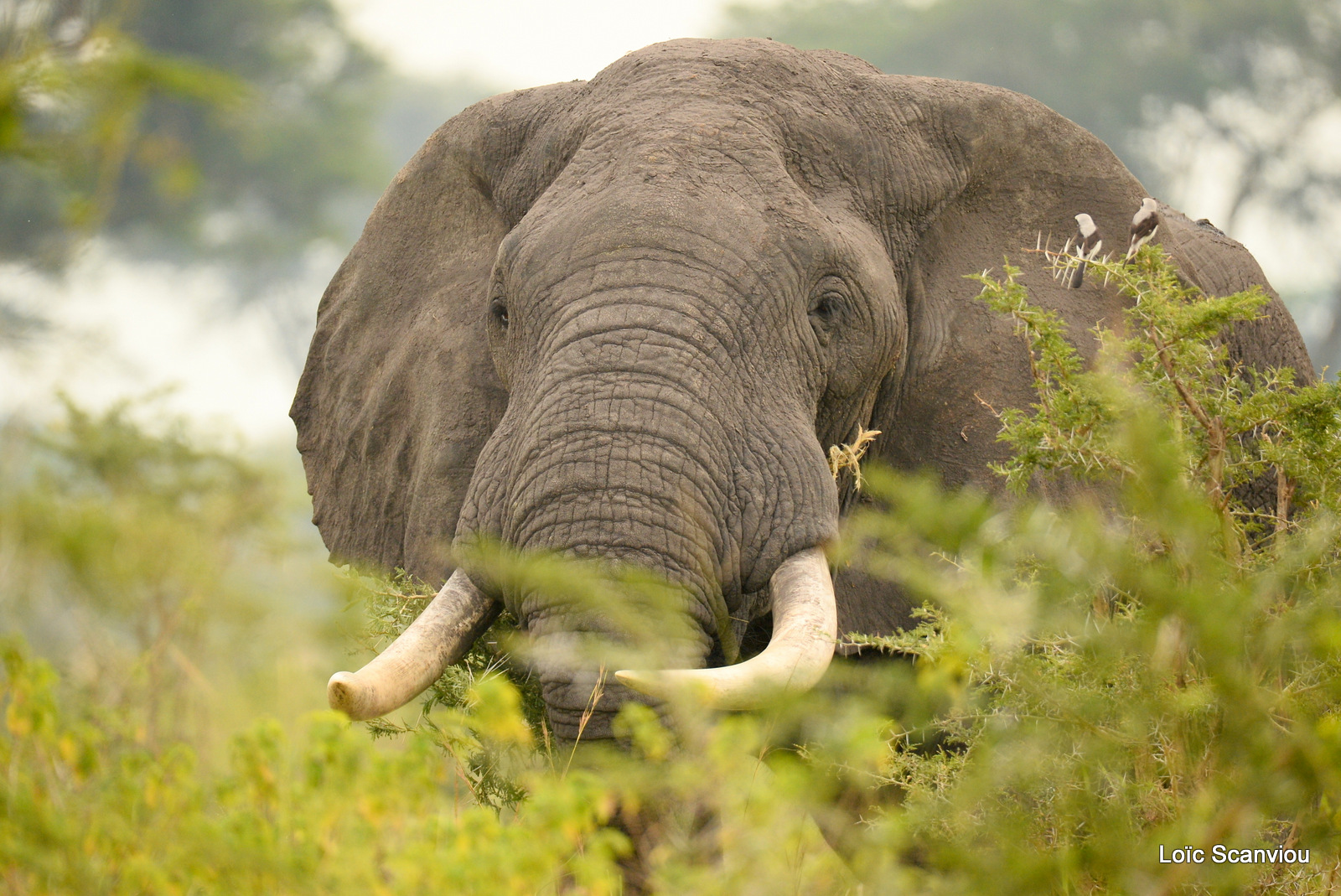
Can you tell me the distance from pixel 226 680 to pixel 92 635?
1.82m

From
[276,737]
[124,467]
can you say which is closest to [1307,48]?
[124,467]

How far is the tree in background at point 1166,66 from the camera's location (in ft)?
65.8

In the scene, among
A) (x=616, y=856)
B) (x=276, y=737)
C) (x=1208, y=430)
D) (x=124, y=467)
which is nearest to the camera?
(x=276, y=737)

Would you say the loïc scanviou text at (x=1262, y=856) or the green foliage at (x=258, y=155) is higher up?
the green foliage at (x=258, y=155)

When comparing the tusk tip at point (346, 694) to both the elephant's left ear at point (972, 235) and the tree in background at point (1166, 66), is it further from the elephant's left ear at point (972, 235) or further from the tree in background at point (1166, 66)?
the tree in background at point (1166, 66)

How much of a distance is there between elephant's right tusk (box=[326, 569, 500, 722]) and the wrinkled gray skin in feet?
0.37

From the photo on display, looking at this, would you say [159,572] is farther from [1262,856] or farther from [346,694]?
[1262,856]

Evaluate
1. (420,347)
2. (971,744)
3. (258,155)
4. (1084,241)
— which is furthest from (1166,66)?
(971,744)

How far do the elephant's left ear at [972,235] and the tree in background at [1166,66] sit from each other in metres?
16.8

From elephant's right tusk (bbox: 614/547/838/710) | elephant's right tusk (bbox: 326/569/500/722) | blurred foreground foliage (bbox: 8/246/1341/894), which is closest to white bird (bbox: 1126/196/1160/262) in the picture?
blurred foreground foliage (bbox: 8/246/1341/894)

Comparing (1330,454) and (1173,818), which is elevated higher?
(1330,454)

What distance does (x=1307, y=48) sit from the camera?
20.0 m

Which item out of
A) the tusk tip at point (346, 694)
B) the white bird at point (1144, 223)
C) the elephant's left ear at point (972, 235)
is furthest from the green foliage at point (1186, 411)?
the tusk tip at point (346, 694)

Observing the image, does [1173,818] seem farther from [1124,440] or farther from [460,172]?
[460,172]
